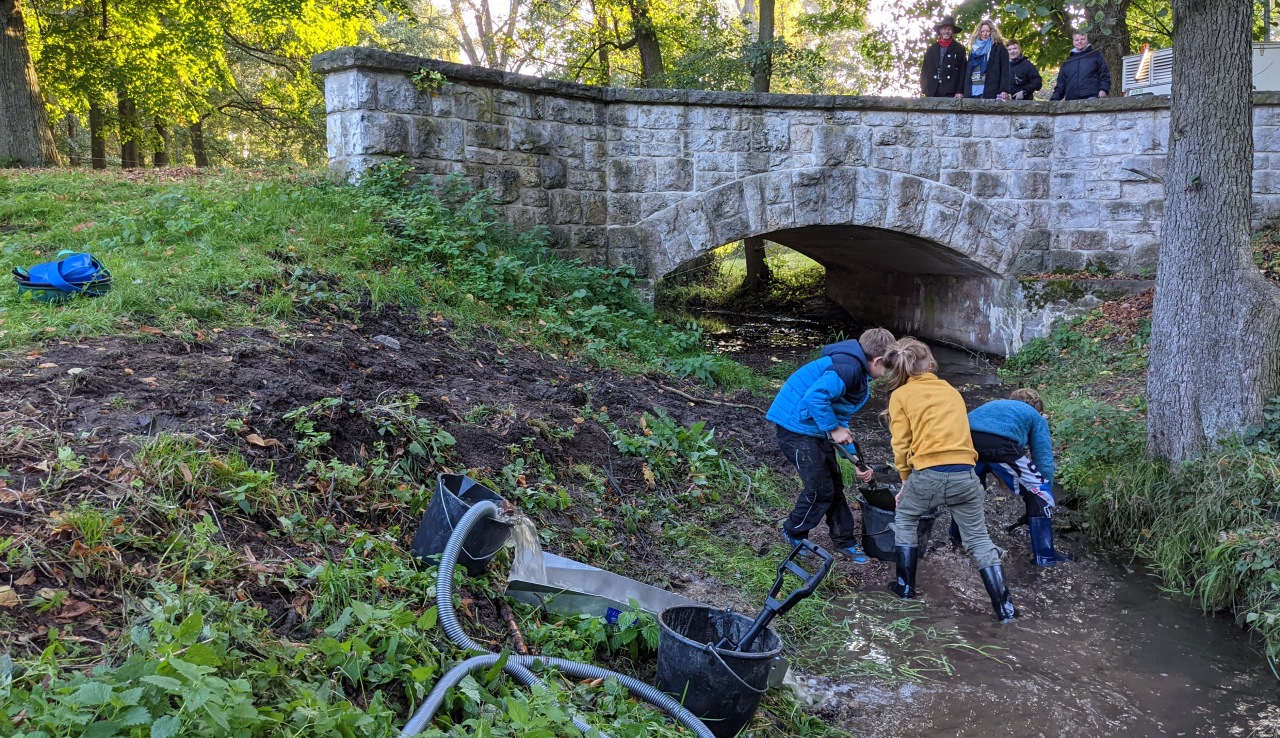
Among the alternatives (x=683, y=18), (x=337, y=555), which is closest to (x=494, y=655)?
(x=337, y=555)

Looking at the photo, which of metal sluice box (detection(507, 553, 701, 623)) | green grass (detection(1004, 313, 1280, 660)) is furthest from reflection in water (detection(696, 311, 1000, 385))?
metal sluice box (detection(507, 553, 701, 623))

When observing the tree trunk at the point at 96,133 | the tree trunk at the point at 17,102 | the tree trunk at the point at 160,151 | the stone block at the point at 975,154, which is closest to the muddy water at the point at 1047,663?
the stone block at the point at 975,154

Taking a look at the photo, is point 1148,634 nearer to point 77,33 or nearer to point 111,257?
point 111,257

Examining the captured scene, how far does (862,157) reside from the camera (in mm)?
9719

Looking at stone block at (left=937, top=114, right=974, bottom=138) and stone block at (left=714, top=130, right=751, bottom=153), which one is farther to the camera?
stone block at (left=937, top=114, right=974, bottom=138)

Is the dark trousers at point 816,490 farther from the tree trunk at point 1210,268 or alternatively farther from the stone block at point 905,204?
the stone block at point 905,204

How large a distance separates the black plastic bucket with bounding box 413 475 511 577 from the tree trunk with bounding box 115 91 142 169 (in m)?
16.3

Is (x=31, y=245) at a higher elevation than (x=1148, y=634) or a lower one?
higher

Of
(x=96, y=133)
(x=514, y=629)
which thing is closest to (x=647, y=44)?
(x=96, y=133)

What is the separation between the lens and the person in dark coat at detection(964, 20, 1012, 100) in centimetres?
1024

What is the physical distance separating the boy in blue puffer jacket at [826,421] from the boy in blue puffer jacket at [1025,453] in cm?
79

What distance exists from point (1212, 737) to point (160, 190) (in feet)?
29.1

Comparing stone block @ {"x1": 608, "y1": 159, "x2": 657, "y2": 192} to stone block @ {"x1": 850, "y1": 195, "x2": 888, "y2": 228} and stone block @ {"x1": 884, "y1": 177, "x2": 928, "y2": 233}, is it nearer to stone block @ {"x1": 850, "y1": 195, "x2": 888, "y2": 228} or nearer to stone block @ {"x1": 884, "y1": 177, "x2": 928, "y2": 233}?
stone block @ {"x1": 850, "y1": 195, "x2": 888, "y2": 228}

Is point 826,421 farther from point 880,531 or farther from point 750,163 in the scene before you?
point 750,163
